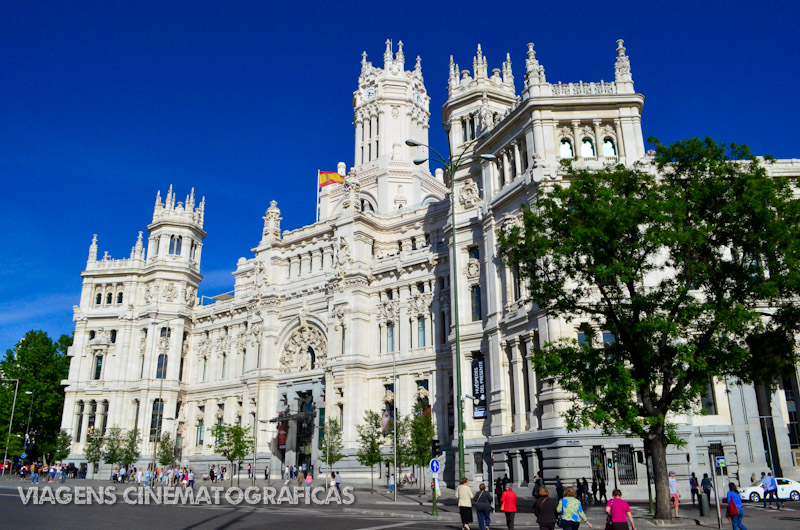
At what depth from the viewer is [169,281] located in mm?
78250

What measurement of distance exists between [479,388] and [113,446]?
4203 cm

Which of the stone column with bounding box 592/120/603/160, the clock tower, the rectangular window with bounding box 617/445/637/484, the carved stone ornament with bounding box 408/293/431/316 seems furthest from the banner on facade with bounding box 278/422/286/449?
the stone column with bounding box 592/120/603/160

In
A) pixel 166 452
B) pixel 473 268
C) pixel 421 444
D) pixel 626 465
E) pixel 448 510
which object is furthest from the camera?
pixel 166 452

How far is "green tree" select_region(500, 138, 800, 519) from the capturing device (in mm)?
23625

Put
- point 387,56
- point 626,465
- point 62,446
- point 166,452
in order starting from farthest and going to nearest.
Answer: point 387,56, point 62,446, point 166,452, point 626,465

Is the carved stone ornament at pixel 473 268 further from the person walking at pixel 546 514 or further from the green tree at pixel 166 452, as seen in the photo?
the green tree at pixel 166 452

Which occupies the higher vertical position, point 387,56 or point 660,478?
point 387,56

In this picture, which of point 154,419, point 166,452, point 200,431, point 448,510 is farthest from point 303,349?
point 448,510

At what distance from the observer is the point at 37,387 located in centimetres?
7788

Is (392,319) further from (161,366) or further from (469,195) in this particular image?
(161,366)

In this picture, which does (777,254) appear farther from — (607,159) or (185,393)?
(185,393)

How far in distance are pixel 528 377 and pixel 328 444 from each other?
747 inches

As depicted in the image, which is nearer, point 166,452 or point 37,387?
point 166,452

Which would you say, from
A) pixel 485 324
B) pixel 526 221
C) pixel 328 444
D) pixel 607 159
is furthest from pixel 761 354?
pixel 328 444
